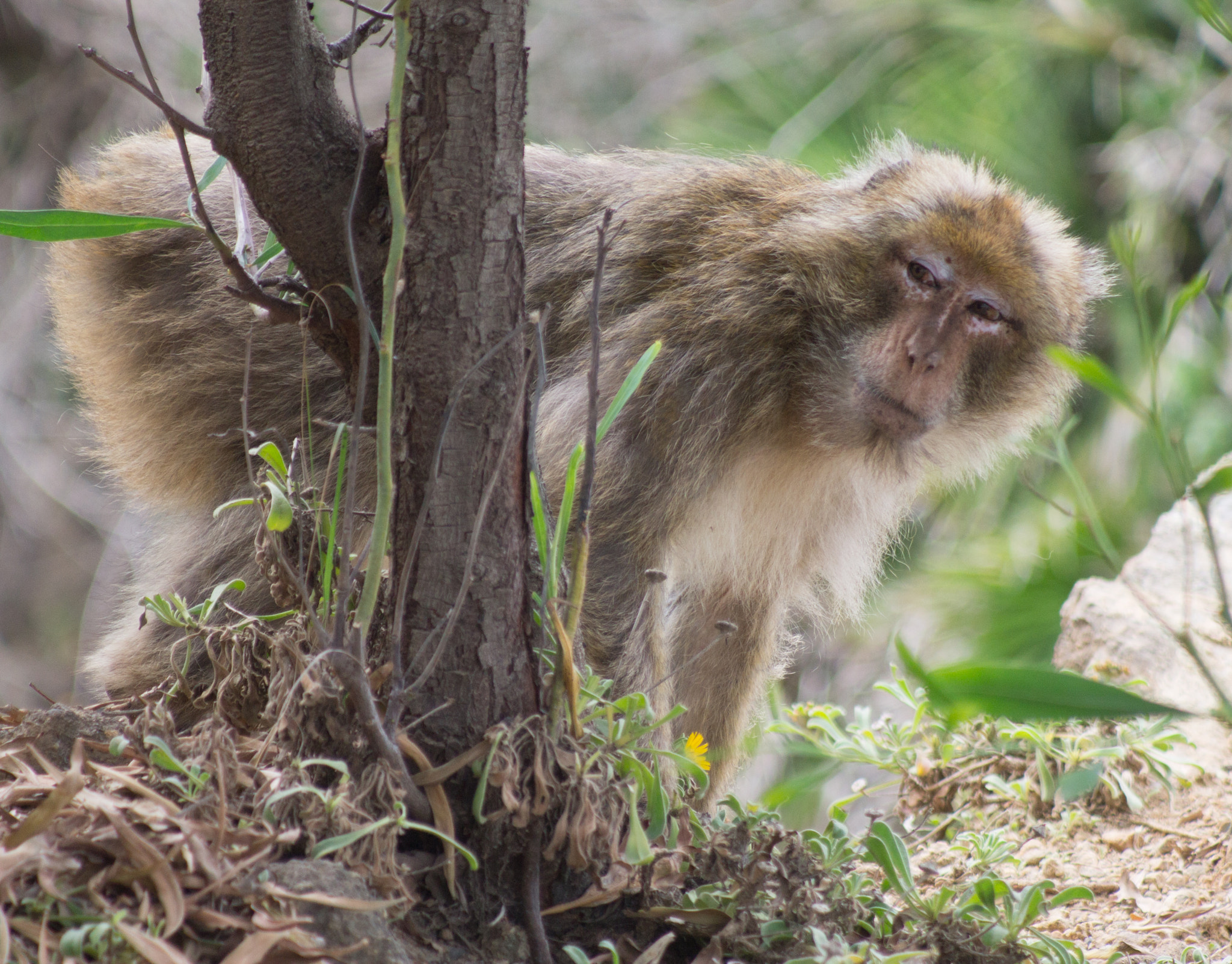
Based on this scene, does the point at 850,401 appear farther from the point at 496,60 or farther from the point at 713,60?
the point at 713,60

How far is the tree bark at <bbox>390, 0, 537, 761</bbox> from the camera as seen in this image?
4.20 feet

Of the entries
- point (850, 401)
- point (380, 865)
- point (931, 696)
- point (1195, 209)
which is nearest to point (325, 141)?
point (380, 865)

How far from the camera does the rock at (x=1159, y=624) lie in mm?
2744

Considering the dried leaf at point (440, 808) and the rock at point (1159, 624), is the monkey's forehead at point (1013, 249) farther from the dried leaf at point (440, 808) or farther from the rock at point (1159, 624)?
the dried leaf at point (440, 808)

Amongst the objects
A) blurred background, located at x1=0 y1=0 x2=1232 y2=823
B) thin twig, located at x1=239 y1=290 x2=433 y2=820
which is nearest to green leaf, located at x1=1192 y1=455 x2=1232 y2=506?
thin twig, located at x1=239 y1=290 x2=433 y2=820

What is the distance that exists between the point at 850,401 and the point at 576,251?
0.68m

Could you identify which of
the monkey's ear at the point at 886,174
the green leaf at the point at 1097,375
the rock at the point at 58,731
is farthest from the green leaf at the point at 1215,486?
the monkey's ear at the point at 886,174

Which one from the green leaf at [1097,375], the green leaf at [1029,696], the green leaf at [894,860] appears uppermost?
the green leaf at [1097,375]

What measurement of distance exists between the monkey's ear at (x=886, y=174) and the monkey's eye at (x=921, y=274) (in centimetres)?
27

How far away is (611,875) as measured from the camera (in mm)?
1305

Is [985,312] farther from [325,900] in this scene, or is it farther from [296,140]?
[325,900]

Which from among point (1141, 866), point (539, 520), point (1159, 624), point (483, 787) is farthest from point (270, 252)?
point (1159, 624)

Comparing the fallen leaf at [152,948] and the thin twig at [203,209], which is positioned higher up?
the thin twig at [203,209]

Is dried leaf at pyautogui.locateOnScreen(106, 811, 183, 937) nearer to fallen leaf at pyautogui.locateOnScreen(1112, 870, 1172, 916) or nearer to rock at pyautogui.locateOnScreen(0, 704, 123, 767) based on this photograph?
rock at pyautogui.locateOnScreen(0, 704, 123, 767)
